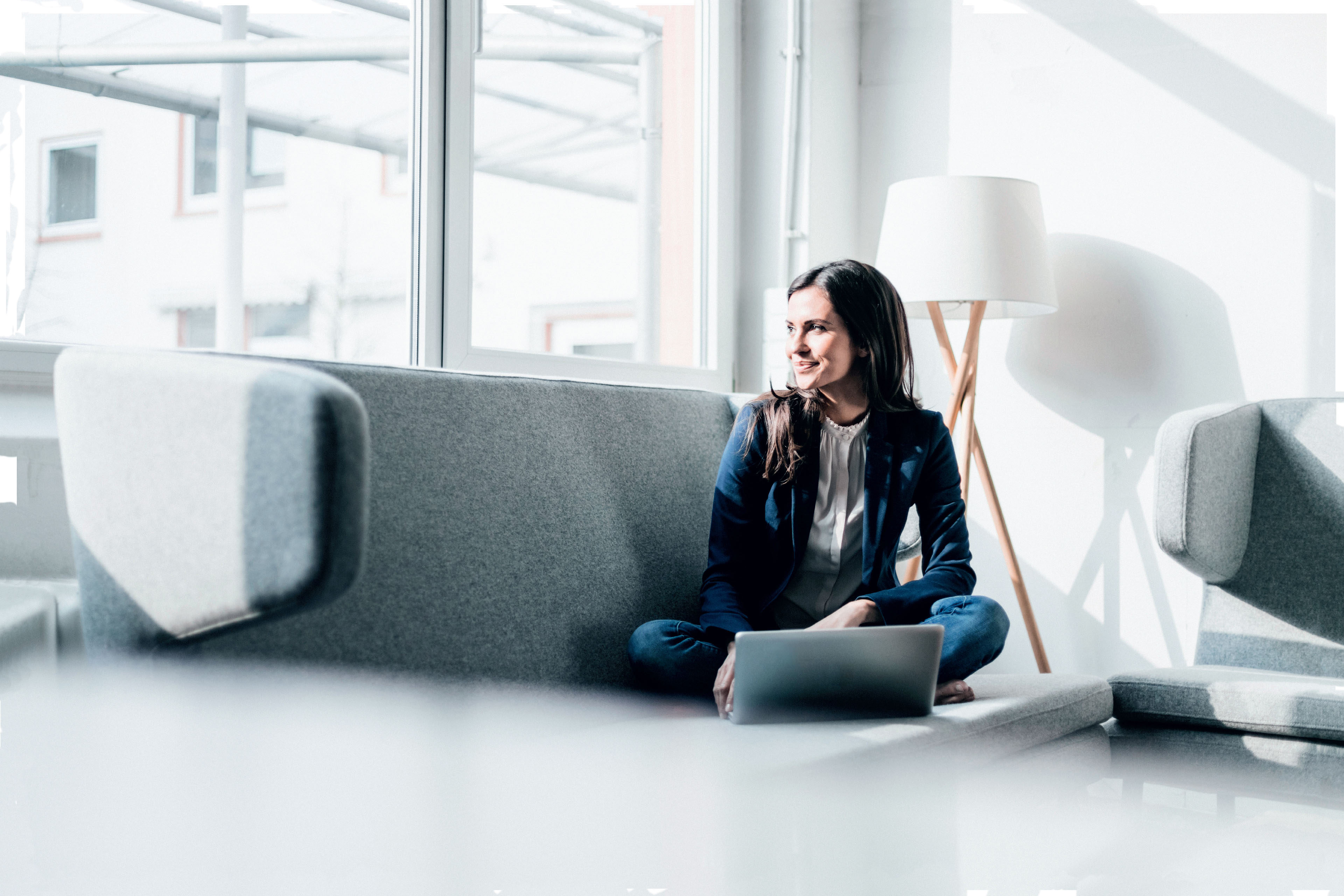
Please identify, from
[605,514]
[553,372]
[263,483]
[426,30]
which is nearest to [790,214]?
[553,372]

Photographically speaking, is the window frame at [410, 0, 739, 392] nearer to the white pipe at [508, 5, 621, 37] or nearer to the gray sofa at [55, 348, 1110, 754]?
the white pipe at [508, 5, 621, 37]

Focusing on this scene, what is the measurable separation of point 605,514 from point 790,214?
160 cm

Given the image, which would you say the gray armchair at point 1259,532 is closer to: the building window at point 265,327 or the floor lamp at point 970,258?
the floor lamp at point 970,258

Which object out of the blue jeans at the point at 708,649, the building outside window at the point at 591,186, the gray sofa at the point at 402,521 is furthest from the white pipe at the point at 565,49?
the blue jeans at the point at 708,649

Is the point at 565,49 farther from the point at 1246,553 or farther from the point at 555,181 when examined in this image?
the point at 1246,553

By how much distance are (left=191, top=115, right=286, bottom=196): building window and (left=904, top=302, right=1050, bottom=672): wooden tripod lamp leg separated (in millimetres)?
1476

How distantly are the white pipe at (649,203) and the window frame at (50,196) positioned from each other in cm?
145

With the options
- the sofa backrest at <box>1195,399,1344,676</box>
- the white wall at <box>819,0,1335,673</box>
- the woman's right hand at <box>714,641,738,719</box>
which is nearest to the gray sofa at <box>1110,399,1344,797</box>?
the sofa backrest at <box>1195,399,1344,676</box>

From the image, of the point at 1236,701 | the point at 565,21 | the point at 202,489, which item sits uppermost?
the point at 565,21

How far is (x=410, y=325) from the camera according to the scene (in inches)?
94.4

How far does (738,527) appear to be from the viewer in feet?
6.06

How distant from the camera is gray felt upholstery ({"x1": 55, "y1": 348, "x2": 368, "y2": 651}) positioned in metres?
0.92

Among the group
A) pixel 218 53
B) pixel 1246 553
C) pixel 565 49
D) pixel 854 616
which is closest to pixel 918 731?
pixel 854 616

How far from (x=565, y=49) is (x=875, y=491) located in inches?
59.2
